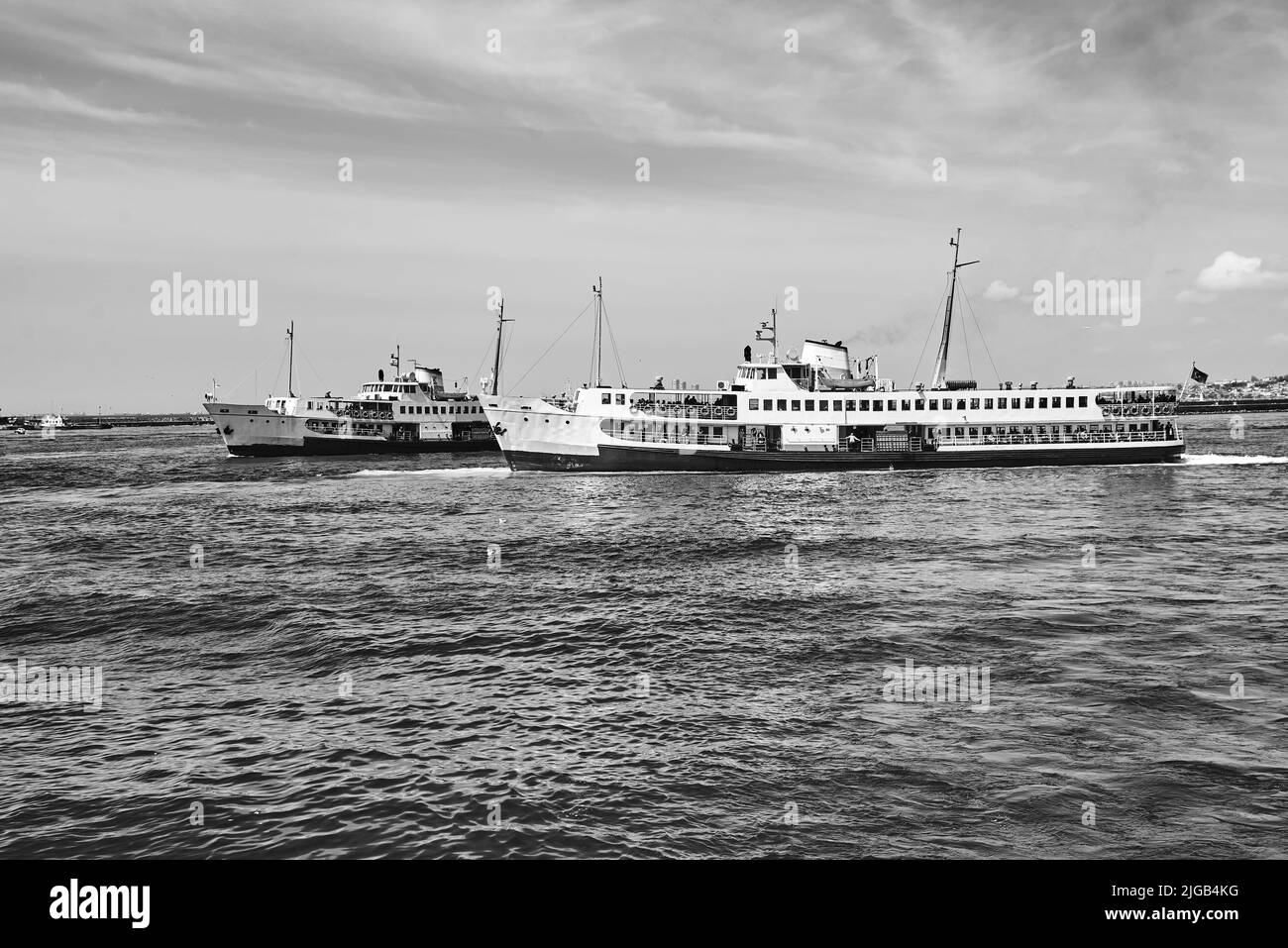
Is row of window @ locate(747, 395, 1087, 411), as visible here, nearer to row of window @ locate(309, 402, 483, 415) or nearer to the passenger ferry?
the passenger ferry

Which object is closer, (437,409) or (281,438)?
(281,438)

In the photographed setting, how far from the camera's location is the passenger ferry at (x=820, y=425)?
228 feet

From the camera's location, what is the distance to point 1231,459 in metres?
80.7

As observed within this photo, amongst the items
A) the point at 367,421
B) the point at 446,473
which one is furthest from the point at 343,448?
the point at 446,473

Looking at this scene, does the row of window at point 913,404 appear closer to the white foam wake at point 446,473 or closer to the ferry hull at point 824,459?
the ferry hull at point 824,459

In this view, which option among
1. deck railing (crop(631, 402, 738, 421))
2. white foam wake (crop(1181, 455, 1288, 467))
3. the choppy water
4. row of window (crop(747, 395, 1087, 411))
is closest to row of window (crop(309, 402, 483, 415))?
deck railing (crop(631, 402, 738, 421))

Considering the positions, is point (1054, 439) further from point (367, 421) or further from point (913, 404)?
point (367, 421)

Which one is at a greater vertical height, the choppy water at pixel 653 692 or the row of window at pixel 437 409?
the row of window at pixel 437 409

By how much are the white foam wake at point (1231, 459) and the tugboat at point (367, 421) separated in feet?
243

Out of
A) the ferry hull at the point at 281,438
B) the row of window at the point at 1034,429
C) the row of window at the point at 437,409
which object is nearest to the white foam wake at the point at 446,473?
the ferry hull at the point at 281,438

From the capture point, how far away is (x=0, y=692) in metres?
18.2

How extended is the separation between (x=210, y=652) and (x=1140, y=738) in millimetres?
20489

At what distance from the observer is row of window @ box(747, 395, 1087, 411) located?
7100 cm

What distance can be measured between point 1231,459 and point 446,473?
7436 cm
